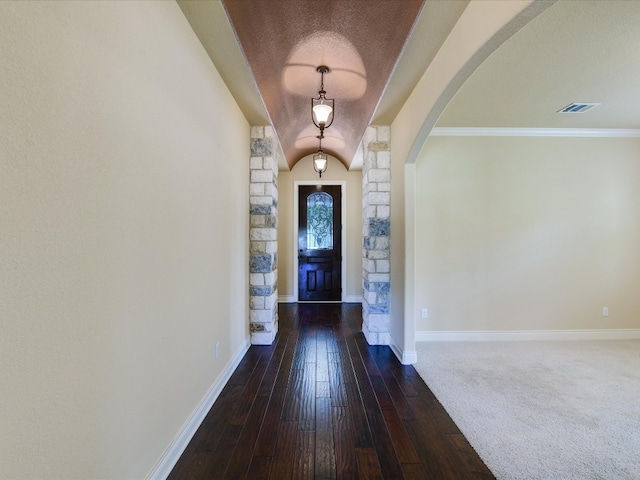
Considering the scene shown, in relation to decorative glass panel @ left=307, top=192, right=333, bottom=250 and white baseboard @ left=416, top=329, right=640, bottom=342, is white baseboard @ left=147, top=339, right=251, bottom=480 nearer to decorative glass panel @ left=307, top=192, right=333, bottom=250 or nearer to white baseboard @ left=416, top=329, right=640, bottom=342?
white baseboard @ left=416, top=329, right=640, bottom=342

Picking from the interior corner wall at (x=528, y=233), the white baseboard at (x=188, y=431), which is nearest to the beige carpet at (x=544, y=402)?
the interior corner wall at (x=528, y=233)

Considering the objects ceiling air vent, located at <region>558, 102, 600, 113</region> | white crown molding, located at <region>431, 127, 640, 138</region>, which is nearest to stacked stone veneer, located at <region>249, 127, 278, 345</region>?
white crown molding, located at <region>431, 127, 640, 138</region>

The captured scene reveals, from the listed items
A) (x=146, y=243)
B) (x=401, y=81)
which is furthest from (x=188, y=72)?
(x=401, y=81)

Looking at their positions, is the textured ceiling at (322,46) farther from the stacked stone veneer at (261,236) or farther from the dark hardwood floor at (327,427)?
the dark hardwood floor at (327,427)

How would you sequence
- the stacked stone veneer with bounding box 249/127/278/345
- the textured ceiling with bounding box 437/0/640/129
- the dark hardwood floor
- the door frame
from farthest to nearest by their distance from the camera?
the door frame, the stacked stone veneer with bounding box 249/127/278/345, the textured ceiling with bounding box 437/0/640/129, the dark hardwood floor

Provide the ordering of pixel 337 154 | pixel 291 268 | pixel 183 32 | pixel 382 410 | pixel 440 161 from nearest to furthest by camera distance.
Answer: pixel 183 32 < pixel 382 410 < pixel 440 161 < pixel 337 154 < pixel 291 268

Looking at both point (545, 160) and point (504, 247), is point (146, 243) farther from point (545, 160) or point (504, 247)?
point (545, 160)

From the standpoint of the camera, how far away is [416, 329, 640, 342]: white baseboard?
3695 mm

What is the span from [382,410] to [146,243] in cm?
199

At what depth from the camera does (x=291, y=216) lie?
5719 mm

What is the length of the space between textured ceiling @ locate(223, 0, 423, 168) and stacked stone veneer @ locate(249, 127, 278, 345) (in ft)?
1.23

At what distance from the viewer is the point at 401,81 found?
2520 millimetres

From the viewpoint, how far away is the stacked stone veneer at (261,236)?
3490 mm

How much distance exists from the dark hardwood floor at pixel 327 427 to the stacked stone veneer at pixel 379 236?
0.44 metres
